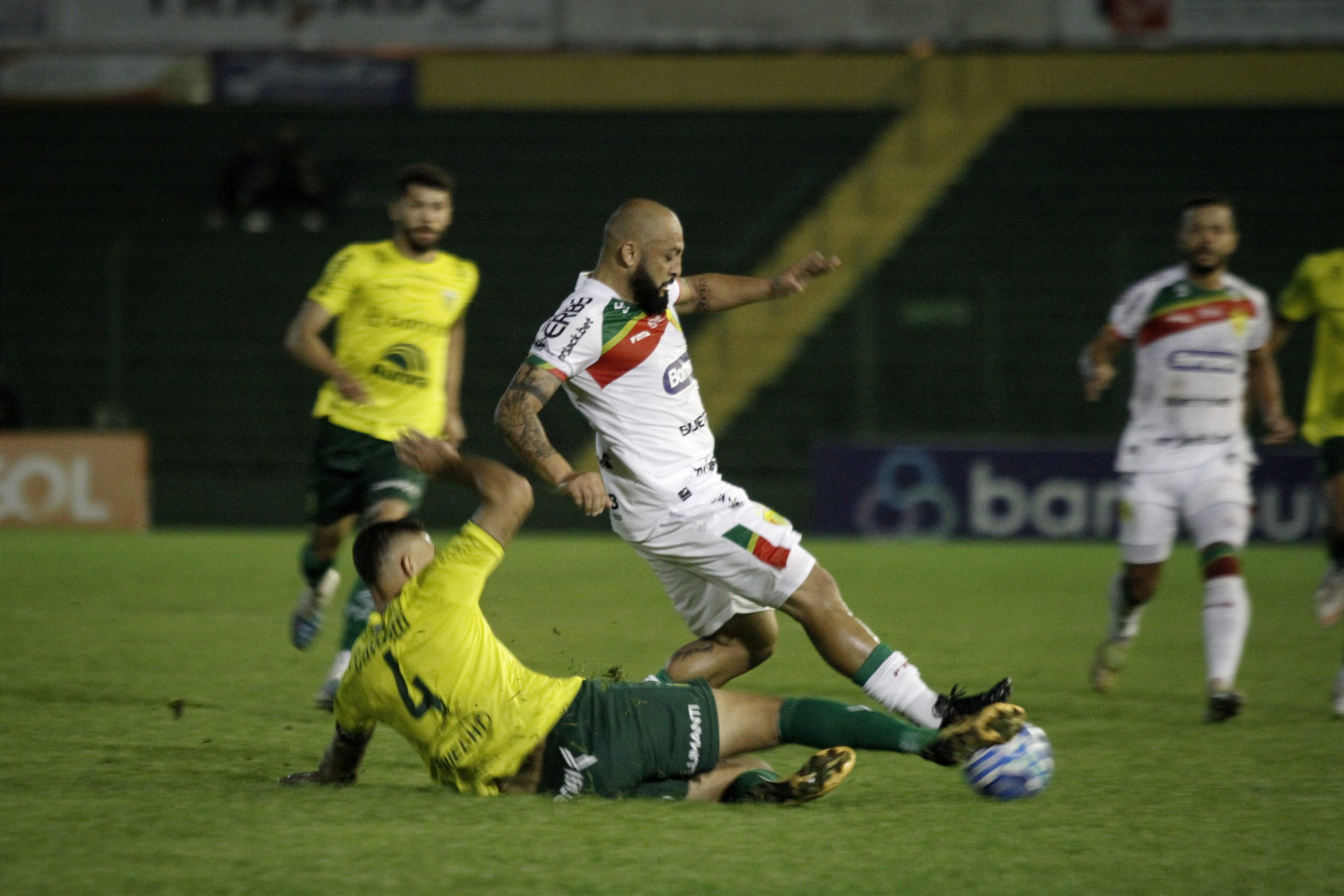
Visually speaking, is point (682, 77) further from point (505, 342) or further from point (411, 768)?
point (411, 768)

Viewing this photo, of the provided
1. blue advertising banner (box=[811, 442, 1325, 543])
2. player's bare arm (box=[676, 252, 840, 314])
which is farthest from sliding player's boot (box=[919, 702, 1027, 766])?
blue advertising banner (box=[811, 442, 1325, 543])

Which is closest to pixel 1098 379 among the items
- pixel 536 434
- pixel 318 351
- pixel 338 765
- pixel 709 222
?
pixel 536 434

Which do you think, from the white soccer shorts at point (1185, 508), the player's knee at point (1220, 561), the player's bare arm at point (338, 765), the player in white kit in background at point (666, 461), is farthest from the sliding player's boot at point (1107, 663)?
the player's bare arm at point (338, 765)

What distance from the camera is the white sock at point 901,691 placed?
513 cm

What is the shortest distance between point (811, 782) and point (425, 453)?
1404mm

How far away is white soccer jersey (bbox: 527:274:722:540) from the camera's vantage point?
5324 mm

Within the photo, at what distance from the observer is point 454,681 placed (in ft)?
15.3

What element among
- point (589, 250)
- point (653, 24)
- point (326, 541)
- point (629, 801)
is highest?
point (653, 24)

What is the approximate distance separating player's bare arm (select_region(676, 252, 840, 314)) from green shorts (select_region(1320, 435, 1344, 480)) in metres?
2.90

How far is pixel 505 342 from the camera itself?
1950 cm

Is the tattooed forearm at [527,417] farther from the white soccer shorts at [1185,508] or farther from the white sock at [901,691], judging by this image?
the white soccer shorts at [1185,508]

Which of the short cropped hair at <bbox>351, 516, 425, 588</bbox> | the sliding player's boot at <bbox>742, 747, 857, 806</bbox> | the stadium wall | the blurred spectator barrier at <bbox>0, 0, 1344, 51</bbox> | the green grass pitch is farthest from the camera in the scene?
the blurred spectator barrier at <bbox>0, 0, 1344, 51</bbox>

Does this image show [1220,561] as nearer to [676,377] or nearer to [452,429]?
[676,377]

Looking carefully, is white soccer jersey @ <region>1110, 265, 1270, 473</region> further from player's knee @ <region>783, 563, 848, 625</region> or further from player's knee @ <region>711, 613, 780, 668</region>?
player's knee @ <region>783, 563, 848, 625</region>
